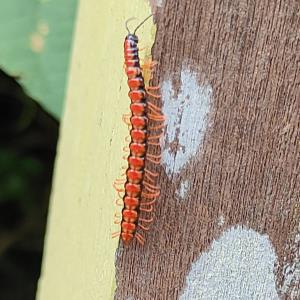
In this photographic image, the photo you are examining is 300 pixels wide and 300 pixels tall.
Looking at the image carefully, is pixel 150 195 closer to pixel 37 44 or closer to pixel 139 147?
pixel 139 147

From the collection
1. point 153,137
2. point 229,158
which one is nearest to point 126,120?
point 153,137

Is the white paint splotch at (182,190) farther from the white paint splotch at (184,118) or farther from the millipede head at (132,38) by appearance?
the millipede head at (132,38)

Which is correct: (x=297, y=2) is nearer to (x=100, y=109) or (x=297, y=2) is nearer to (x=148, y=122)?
(x=148, y=122)

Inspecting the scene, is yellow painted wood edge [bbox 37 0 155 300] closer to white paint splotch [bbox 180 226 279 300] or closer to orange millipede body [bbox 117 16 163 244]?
orange millipede body [bbox 117 16 163 244]

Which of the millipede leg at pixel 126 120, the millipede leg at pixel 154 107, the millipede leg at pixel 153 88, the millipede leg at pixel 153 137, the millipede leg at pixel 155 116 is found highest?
the millipede leg at pixel 153 88

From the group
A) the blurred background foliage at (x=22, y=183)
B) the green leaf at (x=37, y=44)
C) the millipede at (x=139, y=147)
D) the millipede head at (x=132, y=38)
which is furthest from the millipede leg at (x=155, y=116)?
the blurred background foliage at (x=22, y=183)

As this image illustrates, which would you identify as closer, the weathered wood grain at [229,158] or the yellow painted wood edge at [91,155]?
the weathered wood grain at [229,158]

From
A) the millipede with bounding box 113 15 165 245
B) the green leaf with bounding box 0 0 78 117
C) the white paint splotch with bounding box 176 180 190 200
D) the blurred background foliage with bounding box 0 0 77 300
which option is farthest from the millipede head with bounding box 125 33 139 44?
the blurred background foliage with bounding box 0 0 77 300

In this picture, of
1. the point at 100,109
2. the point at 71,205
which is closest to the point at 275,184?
the point at 100,109
